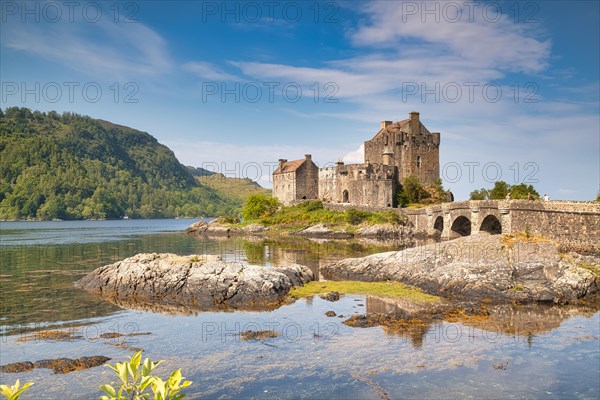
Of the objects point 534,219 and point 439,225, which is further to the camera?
point 439,225

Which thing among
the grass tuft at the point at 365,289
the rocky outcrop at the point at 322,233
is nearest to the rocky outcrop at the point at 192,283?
the grass tuft at the point at 365,289

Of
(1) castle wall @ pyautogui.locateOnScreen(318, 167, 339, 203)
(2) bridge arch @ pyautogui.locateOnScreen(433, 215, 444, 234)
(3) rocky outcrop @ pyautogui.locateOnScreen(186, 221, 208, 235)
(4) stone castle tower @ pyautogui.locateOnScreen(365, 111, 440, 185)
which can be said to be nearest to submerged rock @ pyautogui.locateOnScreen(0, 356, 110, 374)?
(2) bridge arch @ pyautogui.locateOnScreen(433, 215, 444, 234)

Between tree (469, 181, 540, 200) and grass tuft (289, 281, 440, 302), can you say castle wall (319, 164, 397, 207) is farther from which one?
grass tuft (289, 281, 440, 302)

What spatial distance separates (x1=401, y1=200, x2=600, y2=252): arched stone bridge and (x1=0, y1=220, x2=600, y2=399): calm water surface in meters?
11.2

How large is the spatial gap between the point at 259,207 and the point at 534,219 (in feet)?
181

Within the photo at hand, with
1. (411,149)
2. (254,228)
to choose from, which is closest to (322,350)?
(411,149)

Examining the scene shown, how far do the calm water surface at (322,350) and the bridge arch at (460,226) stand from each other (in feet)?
107

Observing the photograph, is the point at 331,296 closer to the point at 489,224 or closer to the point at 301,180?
the point at 489,224

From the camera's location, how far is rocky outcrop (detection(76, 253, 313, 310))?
928 inches

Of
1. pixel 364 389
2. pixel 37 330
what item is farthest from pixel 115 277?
pixel 364 389

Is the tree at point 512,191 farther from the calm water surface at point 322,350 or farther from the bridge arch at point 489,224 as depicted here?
the calm water surface at point 322,350

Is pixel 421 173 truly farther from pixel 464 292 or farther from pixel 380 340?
pixel 380 340

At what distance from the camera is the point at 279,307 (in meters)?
22.6

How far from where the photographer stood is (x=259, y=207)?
84.9 meters
